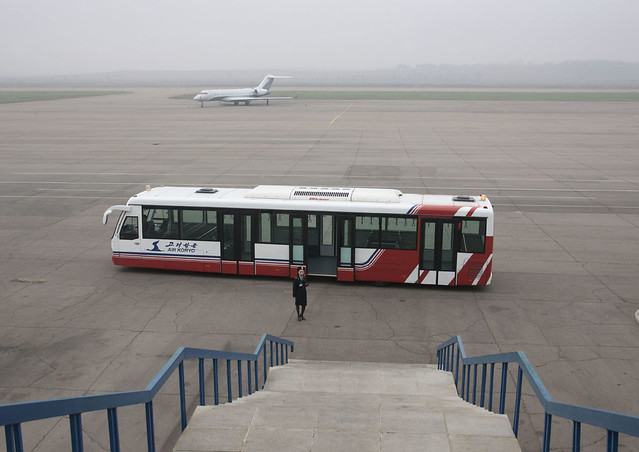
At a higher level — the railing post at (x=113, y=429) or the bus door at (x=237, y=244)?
the railing post at (x=113, y=429)

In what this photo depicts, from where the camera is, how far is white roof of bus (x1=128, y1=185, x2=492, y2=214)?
18328 mm

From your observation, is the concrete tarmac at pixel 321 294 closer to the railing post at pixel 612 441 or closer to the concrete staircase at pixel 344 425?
the concrete staircase at pixel 344 425

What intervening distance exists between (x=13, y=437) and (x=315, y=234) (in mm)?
15095

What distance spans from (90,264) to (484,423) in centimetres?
1649

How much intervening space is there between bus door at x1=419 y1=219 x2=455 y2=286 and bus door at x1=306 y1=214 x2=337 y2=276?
269 cm

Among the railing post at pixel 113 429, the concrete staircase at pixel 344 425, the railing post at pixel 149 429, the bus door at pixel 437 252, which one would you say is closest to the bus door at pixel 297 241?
the bus door at pixel 437 252

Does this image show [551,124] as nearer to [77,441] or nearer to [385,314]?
[385,314]

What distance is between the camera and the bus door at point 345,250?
726 inches

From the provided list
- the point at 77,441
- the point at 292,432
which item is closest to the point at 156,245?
the point at 292,432

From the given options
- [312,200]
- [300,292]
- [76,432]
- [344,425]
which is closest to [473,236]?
[312,200]

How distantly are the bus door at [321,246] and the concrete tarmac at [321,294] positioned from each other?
53cm

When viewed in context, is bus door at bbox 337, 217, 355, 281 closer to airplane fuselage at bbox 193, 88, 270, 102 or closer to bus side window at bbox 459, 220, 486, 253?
bus side window at bbox 459, 220, 486, 253

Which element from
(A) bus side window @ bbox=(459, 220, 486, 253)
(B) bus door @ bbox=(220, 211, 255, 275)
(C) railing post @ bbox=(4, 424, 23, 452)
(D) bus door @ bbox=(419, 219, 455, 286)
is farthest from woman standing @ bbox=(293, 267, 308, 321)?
(C) railing post @ bbox=(4, 424, 23, 452)

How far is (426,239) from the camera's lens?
18.2m
